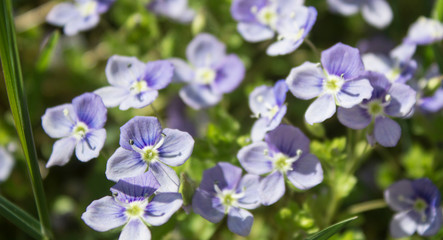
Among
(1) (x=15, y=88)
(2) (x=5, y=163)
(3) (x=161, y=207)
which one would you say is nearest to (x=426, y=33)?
(3) (x=161, y=207)

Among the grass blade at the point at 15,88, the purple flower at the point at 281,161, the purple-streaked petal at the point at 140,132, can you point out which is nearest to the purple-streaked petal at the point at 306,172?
the purple flower at the point at 281,161

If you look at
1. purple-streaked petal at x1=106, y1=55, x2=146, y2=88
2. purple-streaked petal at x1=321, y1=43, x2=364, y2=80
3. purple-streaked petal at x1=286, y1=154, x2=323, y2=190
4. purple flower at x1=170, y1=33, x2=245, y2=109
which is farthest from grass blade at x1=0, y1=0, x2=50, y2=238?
purple-streaked petal at x1=321, y1=43, x2=364, y2=80

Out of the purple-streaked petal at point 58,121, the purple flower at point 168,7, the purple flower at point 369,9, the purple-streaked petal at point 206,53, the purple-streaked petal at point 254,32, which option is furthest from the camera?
the purple flower at point 168,7

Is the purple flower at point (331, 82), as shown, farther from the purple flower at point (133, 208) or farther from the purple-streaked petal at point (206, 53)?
the purple-streaked petal at point (206, 53)

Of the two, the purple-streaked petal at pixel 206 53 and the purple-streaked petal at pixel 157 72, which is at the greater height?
the purple-streaked petal at pixel 157 72

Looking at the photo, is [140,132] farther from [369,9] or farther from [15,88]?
[369,9]

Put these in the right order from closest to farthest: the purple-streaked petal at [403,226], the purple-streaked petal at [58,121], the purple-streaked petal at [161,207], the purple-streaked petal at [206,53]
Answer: the purple-streaked petal at [161,207]
the purple-streaked petal at [58,121]
the purple-streaked petal at [403,226]
the purple-streaked petal at [206,53]
